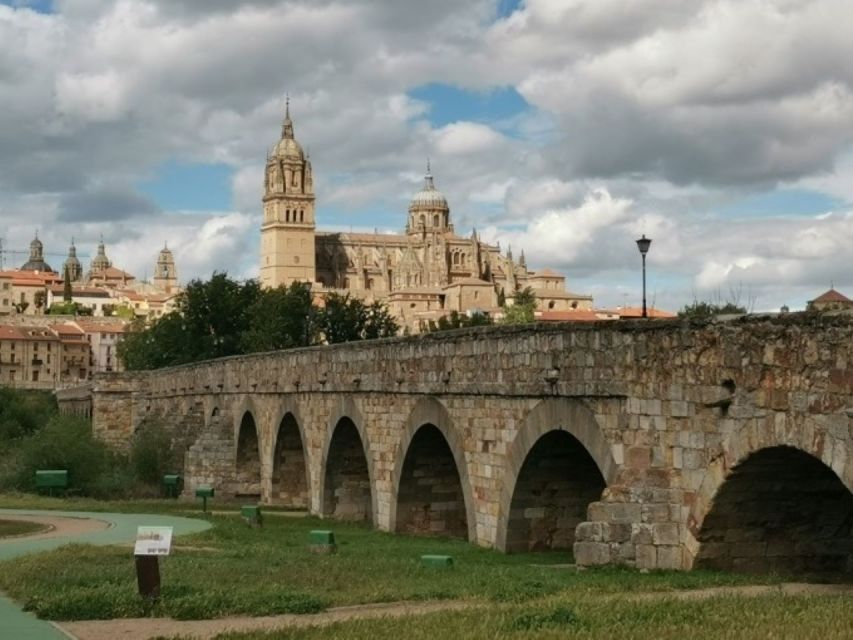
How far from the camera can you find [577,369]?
15297 mm

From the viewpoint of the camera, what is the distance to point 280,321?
222 feet

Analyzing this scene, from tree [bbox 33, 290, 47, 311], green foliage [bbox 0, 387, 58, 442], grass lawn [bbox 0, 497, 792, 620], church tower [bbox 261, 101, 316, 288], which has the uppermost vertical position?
church tower [bbox 261, 101, 316, 288]

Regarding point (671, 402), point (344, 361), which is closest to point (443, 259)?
point (344, 361)

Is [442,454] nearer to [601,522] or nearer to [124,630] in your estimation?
[601,522]

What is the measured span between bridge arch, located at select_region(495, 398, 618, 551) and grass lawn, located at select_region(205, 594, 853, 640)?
5.98 m

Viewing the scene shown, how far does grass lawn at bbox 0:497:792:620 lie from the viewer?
11617 mm

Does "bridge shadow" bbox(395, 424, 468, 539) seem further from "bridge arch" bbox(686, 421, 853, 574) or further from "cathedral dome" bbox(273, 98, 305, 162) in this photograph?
"cathedral dome" bbox(273, 98, 305, 162)

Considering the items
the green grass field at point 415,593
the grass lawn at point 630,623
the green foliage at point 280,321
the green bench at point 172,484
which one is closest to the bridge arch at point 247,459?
the green bench at point 172,484

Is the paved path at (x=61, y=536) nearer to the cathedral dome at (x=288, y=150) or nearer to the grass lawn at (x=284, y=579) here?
the grass lawn at (x=284, y=579)

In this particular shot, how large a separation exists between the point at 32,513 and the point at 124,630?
14820 millimetres

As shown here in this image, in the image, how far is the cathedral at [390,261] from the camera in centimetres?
15725

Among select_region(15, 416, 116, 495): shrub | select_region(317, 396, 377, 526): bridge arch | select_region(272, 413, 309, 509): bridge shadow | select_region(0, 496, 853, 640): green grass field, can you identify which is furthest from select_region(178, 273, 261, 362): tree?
select_region(0, 496, 853, 640): green grass field

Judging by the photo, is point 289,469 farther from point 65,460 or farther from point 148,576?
point 148,576

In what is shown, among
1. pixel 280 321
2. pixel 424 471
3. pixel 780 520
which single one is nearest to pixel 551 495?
pixel 424 471
